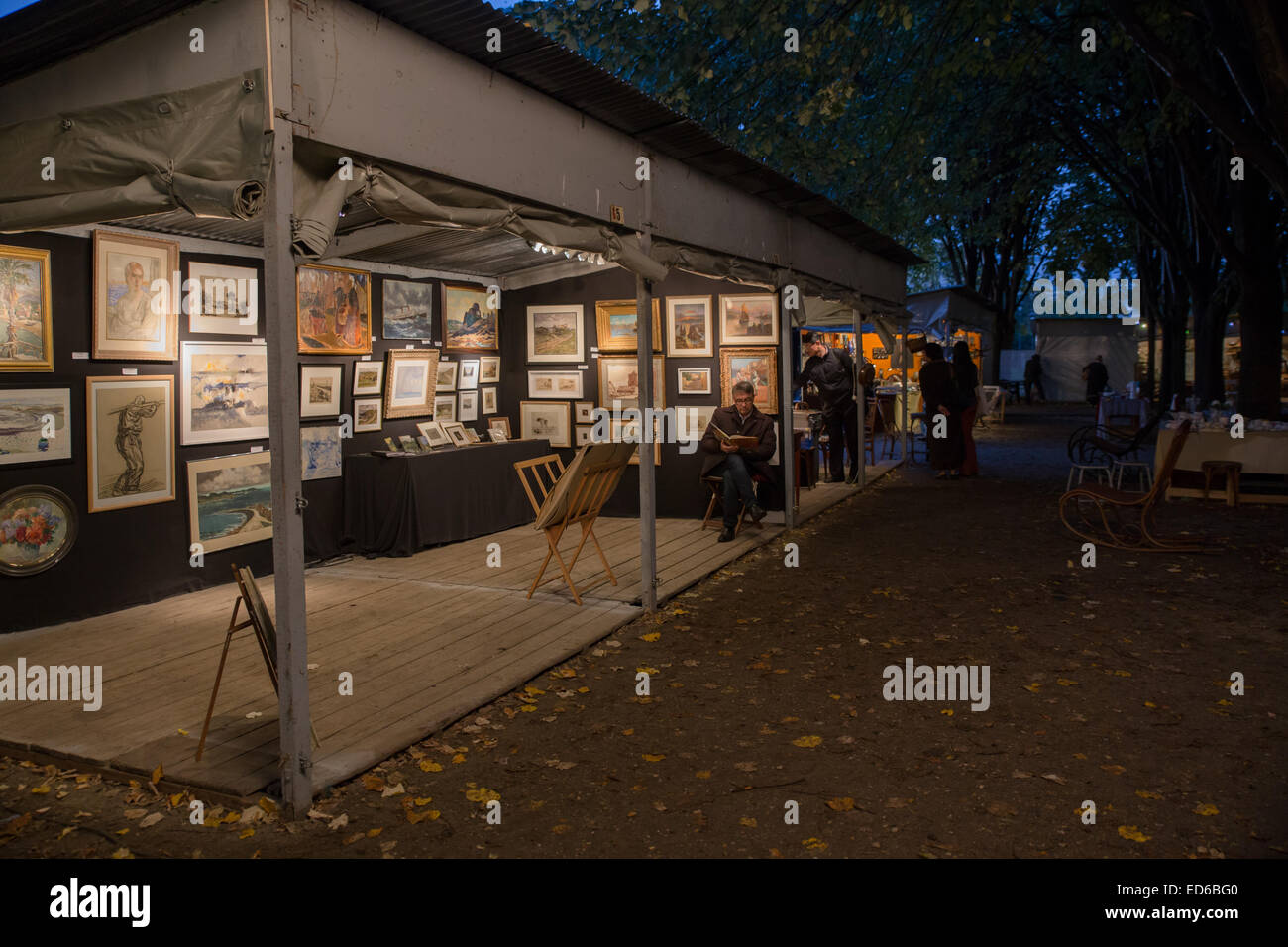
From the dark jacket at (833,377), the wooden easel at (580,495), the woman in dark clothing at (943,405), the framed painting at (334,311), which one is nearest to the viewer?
the wooden easel at (580,495)

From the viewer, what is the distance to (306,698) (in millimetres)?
3896

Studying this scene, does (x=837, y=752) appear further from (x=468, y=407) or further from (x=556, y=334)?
(x=556, y=334)

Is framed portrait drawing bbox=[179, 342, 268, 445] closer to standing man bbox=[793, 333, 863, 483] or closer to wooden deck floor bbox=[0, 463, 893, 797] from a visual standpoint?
wooden deck floor bbox=[0, 463, 893, 797]

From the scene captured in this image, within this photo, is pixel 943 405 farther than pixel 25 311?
Yes

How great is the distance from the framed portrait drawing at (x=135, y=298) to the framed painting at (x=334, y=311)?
1.19m

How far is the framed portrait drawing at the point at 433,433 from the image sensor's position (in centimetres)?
974

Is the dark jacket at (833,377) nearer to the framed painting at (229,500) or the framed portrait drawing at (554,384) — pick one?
the framed portrait drawing at (554,384)

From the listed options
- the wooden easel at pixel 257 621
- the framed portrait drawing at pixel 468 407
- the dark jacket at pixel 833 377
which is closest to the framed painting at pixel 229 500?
the framed portrait drawing at pixel 468 407

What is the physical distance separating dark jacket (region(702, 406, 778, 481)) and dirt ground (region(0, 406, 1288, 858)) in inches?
100

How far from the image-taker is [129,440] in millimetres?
6938

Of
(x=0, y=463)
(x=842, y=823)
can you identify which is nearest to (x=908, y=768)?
(x=842, y=823)

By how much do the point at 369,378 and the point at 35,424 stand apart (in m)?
3.27

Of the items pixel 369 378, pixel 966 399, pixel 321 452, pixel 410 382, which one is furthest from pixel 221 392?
pixel 966 399
